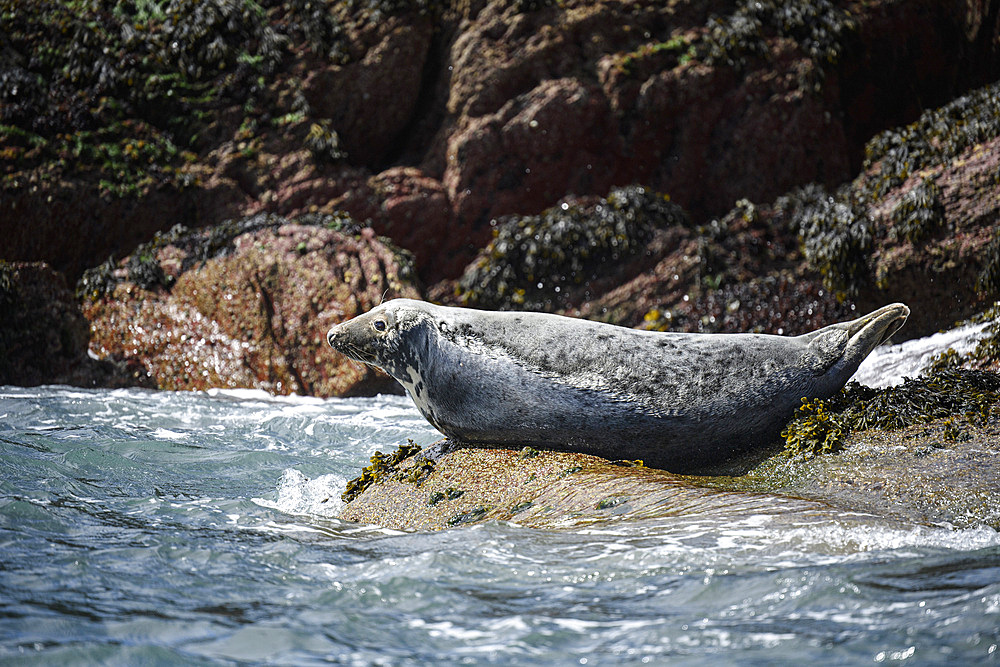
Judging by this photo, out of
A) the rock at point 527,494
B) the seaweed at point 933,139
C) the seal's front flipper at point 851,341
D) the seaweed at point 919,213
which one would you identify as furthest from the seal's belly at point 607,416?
the seaweed at point 933,139

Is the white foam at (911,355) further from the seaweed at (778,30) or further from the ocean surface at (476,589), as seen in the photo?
the seaweed at (778,30)

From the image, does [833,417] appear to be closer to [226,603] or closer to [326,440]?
[226,603]

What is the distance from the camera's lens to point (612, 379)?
4633 mm

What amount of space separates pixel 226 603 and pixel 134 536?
1.15 m

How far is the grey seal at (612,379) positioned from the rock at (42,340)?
6.50 metres

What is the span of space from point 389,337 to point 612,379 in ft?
4.69

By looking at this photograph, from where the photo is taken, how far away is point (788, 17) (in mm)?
11875

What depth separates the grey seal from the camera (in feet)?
15.1

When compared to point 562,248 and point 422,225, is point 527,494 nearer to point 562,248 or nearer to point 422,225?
point 562,248

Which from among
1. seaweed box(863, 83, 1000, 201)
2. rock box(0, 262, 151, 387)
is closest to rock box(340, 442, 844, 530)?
rock box(0, 262, 151, 387)

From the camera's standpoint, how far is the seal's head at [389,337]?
16.3 ft

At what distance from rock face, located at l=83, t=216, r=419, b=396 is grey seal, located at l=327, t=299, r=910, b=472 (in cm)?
494

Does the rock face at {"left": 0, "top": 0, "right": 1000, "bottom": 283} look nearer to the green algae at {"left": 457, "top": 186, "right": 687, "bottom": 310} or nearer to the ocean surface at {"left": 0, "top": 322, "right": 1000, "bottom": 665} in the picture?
the green algae at {"left": 457, "top": 186, "right": 687, "bottom": 310}

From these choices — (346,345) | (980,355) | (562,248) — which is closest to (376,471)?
(346,345)
